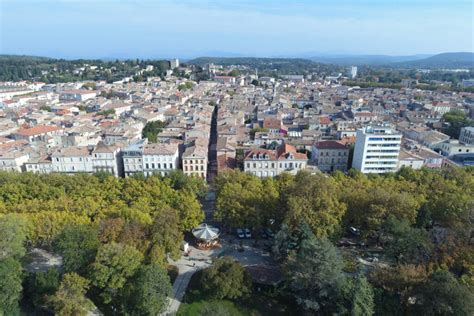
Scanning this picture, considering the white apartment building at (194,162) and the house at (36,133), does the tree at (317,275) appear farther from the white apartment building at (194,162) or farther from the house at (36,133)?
the house at (36,133)

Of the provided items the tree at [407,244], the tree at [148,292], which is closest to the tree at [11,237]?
the tree at [148,292]

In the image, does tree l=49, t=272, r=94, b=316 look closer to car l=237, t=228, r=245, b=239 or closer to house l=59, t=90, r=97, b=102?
car l=237, t=228, r=245, b=239

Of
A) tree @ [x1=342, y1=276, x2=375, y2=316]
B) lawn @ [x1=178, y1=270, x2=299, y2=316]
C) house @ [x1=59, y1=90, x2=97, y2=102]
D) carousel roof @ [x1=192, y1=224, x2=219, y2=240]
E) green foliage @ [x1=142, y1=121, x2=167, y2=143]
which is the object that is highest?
house @ [x1=59, y1=90, x2=97, y2=102]

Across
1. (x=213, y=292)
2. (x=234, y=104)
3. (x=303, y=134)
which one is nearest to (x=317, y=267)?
(x=213, y=292)

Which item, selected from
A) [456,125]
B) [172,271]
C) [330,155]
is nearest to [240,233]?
[172,271]

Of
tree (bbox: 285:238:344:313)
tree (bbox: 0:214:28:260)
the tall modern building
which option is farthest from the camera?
the tall modern building

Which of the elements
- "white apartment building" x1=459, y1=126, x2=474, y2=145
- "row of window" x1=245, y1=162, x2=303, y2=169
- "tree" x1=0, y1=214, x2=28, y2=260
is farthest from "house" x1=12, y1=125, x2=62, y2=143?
"white apartment building" x1=459, y1=126, x2=474, y2=145

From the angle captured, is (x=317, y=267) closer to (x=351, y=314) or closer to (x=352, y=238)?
(x=351, y=314)
